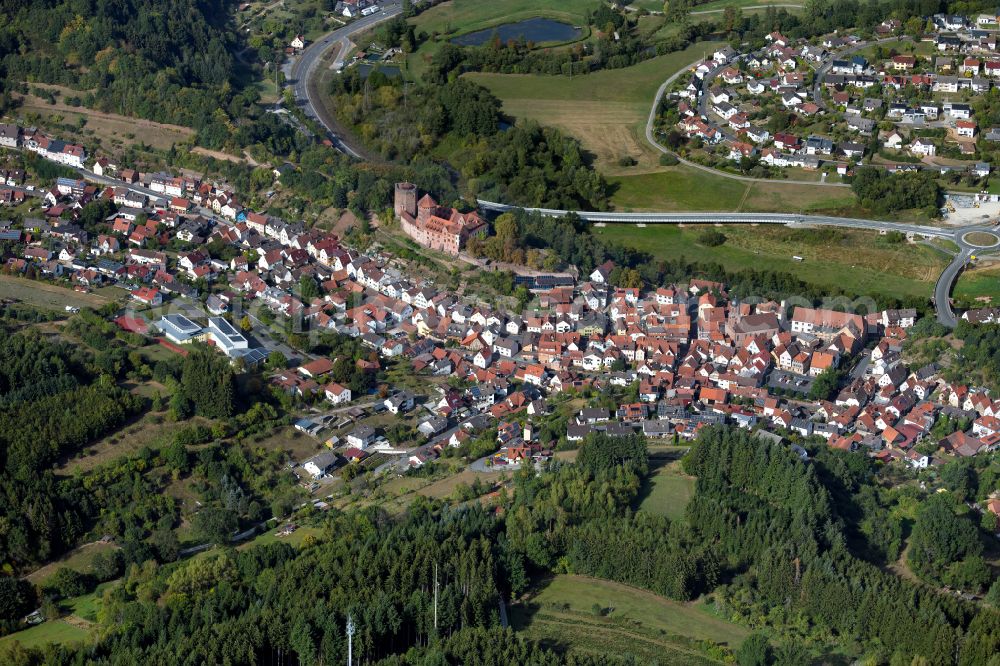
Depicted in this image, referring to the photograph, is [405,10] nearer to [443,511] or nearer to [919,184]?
[919,184]

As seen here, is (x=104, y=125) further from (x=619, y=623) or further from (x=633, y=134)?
(x=619, y=623)

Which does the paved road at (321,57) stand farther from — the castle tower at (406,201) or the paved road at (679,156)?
the paved road at (679,156)

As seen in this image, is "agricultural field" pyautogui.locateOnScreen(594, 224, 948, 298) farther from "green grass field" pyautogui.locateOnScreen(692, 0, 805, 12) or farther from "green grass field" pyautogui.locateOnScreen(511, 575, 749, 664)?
"green grass field" pyautogui.locateOnScreen(692, 0, 805, 12)

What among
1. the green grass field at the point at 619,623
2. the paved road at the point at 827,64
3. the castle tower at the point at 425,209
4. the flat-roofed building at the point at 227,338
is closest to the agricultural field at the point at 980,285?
the paved road at the point at 827,64

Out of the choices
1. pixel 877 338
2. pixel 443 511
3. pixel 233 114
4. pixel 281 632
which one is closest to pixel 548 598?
pixel 443 511

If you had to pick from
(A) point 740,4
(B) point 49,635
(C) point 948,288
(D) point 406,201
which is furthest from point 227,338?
(A) point 740,4

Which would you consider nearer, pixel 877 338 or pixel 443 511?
pixel 443 511
